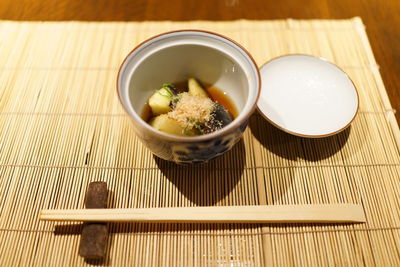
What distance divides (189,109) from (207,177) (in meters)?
0.27

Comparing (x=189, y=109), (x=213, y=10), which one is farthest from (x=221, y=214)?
(x=213, y=10)

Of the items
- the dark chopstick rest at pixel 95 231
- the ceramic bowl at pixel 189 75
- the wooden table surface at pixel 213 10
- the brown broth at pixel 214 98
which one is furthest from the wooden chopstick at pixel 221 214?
the wooden table surface at pixel 213 10

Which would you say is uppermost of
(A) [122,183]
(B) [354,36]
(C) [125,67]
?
(C) [125,67]

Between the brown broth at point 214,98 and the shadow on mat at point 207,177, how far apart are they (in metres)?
0.18

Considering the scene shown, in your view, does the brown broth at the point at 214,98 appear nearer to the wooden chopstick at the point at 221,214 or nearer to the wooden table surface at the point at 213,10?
the wooden chopstick at the point at 221,214

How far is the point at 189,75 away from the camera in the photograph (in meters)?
1.18

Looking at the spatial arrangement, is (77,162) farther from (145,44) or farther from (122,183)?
Result: (145,44)

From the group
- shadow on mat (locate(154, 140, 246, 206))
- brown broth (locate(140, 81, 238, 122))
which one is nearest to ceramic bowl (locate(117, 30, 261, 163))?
brown broth (locate(140, 81, 238, 122))

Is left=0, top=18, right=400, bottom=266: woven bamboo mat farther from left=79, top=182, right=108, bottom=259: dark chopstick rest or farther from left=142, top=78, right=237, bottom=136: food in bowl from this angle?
left=142, top=78, right=237, bottom=136: food in bowl

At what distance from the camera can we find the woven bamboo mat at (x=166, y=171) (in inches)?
37.7

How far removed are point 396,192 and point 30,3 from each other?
7.00 feet

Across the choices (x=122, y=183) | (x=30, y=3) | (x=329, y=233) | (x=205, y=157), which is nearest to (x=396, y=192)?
(x=329, y=233)

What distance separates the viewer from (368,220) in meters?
1.01

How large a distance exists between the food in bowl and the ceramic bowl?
3cm
